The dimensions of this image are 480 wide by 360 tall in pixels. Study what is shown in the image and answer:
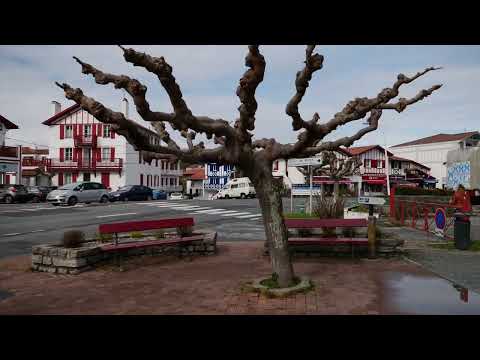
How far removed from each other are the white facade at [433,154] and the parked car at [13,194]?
5190cm

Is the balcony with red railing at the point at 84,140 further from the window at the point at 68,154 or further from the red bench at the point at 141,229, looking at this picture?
the red bench at the point at 141,229

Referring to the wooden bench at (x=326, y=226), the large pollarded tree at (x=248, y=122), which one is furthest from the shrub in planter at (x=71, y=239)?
the wooden bench at (x=326, y=226)

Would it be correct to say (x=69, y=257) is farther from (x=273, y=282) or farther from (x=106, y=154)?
(x=106, y=154)

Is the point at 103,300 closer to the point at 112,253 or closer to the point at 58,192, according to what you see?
the point at 112,253

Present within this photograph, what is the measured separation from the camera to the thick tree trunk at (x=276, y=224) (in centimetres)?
568

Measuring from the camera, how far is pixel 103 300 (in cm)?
534

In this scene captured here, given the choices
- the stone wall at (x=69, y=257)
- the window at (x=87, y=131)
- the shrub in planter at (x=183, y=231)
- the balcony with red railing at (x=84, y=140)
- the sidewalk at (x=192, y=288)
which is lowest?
the sidewalk at (x=192, y=288)

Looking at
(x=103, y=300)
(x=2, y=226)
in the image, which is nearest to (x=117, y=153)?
(x=2, y=226)

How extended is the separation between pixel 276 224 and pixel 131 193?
90.0 feet

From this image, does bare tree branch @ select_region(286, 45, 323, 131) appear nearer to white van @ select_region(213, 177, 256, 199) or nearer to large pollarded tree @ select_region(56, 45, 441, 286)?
large pollarded tree @ select_region(56, 45, 441, 286)

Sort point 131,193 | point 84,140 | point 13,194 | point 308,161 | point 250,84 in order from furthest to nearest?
point 84,140, point 131,193, point 13,194, point 308,161, point 250,84

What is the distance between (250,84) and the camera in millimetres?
4594

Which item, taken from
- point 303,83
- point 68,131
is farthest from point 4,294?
point 68,131
